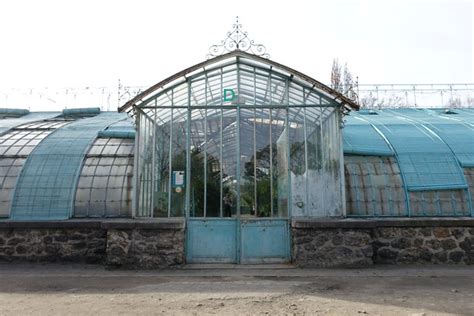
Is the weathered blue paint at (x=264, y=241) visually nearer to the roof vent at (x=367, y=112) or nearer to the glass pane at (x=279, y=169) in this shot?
the glass pane at (x=279, y=169)

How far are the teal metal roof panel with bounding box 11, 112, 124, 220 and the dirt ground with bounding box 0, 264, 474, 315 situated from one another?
1537 mm

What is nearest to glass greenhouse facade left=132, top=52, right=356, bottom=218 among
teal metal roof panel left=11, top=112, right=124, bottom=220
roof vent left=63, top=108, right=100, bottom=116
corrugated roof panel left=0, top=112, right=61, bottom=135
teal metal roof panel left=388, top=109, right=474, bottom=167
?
teal metal roof panel left=11, top=112, right=124, bottom=220

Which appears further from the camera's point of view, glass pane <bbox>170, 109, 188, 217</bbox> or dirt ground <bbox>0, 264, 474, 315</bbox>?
glass pane <bbox>170, 109, 188, 217</bbox>

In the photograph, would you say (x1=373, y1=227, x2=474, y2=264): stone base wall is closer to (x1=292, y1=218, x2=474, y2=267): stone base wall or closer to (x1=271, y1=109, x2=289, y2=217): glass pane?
(x1=292, y1=218, x2=474, y2=267): stone base wall

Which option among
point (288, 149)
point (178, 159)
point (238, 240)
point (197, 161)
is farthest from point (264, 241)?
point (178, 159)

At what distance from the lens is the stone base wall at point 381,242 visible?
1012 cm

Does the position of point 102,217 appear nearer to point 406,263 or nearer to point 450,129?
point 406,263

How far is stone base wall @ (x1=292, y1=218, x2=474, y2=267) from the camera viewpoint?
10.1 meters

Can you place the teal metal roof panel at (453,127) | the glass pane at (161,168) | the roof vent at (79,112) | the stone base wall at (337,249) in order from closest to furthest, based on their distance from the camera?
the stone base wall at (337,249), the glass pane at (161,168), the teal metal roof panel at (453,127), the roof vent at (79,112)

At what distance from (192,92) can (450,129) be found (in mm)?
8738

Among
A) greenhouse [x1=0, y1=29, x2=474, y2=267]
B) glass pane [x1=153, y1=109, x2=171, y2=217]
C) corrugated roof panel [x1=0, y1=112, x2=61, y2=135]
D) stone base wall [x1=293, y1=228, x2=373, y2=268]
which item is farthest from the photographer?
corrugated roof panel [x1=0, y1=112, x2=61, y2=135]

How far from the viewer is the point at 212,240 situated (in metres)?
10.6

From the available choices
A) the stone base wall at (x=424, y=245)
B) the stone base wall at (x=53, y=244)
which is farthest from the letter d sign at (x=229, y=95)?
the stone base wall at (x=424, y=245)

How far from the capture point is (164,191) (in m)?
11.1
